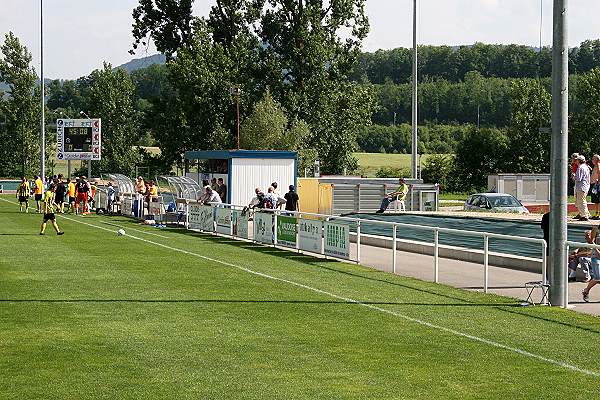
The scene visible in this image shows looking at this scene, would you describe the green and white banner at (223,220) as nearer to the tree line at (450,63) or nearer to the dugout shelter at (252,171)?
the dugout shelter at (252,171)

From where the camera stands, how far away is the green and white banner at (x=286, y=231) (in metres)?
27.6

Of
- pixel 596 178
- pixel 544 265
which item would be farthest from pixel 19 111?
pixel 544 265

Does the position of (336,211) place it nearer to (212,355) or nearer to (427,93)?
(212,355)

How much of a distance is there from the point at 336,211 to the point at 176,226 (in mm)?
9702

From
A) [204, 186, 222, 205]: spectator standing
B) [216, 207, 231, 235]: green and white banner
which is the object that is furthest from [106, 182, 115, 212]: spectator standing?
[216, 207, 231, 235]: green and white banner

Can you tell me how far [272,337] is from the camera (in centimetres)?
1291

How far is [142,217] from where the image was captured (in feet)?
151

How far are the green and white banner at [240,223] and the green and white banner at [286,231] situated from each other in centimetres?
363

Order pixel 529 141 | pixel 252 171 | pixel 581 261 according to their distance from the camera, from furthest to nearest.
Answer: pixel 529 141, pixel 252 171, pixel 581 261

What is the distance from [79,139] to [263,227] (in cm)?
3194

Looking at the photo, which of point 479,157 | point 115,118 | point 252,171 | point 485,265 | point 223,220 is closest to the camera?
→ point 485,265

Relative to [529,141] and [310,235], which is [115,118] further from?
[310,235]

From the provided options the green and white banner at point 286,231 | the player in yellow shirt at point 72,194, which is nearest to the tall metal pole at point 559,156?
the green and white banner at point 286,231

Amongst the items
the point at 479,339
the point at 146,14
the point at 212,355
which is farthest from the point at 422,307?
the point at 146,14
